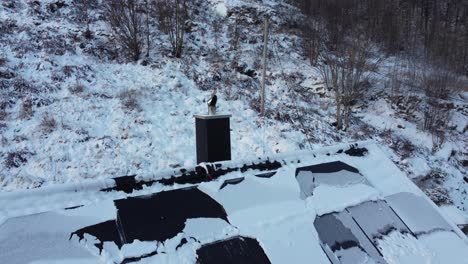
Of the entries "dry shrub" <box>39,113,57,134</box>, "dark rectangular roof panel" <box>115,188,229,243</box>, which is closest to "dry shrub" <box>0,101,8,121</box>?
"dry shrub" <box>39,113,57,134</box>

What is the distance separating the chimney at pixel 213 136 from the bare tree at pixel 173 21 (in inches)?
284

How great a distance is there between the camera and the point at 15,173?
512cm

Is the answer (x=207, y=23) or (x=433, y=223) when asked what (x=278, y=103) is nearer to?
(x=207, y=23)

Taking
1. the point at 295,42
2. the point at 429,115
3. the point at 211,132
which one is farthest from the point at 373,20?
the point at 211,132

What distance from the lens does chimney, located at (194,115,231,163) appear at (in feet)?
9.56

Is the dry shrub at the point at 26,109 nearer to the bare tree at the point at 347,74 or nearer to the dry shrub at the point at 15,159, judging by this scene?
the dry shrub at the point at 15,159

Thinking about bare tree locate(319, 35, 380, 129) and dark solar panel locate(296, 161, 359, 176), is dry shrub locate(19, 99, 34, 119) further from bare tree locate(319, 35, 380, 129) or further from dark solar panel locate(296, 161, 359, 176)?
bare tree locate(319, 35, 380, 129)

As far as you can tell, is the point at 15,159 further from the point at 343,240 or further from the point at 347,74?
the point at 347,74

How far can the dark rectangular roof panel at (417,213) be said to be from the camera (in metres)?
2.07

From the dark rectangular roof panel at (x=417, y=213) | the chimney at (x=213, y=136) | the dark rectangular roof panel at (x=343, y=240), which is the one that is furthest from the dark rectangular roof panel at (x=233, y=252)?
the chimney at (x=213, y=136)

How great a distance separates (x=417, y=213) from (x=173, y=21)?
9812mm

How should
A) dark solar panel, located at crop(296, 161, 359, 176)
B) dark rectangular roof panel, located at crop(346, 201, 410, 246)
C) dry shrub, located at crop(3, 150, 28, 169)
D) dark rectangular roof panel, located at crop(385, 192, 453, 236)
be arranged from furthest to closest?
dry shrub, located at crop(3, 150, 28, 169), dark solar panel, located at crop(296, 161, 359, 176), dark rectangular roof panel, located at crop(385, 192, 453, 236), dark rectangular roof panel, located at crop(346, 201, 410, 246)

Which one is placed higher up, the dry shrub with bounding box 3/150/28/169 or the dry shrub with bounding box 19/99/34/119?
the dry shrub with bounding box 19/99/34/119

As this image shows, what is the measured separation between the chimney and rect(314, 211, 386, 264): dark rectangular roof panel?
1.24 meters
